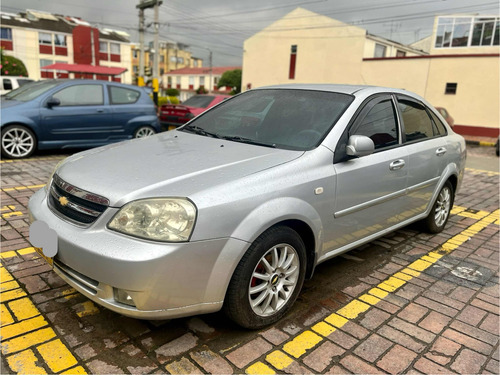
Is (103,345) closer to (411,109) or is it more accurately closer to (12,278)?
(12,278)

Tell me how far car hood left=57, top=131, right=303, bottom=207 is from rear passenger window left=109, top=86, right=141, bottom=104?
5.47 m

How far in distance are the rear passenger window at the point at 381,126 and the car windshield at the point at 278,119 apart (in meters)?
0.23

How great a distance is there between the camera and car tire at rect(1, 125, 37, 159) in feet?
22.7

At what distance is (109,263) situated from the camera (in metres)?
2.01

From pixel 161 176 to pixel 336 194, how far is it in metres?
1.25

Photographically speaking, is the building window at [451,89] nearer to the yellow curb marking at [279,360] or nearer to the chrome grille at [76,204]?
the yellow curb marking at [279,360]

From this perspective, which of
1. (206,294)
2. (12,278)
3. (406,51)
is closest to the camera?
(206,294)

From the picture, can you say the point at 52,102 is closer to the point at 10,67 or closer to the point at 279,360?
the point at 279,360

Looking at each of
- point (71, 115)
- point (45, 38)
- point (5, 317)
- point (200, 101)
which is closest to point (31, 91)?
point (71, 115)

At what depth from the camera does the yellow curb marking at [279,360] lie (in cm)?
222

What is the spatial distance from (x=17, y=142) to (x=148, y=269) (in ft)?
21.0

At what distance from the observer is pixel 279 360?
7.43ft

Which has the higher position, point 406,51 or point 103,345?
point 406,51

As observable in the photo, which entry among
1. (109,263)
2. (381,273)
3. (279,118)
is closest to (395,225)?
(381,273)
